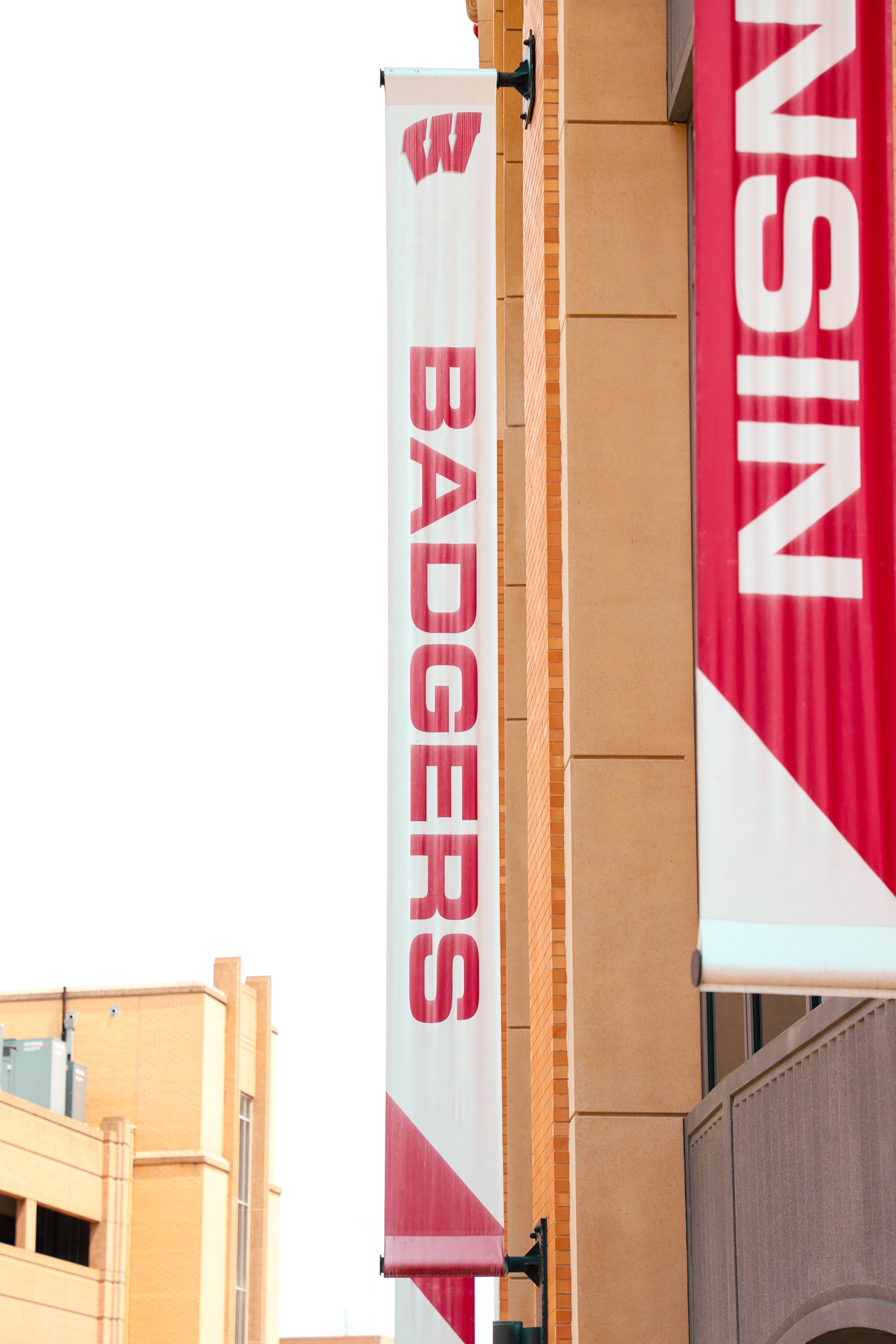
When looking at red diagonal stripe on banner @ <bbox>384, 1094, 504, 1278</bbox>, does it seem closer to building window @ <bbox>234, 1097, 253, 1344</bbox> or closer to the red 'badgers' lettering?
the red 'badgers' lettering

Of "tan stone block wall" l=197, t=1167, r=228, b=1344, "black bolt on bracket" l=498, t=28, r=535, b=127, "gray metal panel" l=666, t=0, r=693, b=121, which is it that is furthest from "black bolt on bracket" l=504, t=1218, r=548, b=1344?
"tan stone block wall" l=197, t=1167, r=228, b=1344

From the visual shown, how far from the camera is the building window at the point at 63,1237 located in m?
38.8

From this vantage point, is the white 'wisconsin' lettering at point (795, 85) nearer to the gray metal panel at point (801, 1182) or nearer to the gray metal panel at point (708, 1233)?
the gray metal panel at point (801, 1182)

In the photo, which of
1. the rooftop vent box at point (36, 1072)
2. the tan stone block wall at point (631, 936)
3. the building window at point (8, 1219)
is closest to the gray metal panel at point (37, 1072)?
the rooftop vent box at point (36, 1072)

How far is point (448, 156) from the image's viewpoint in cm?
873

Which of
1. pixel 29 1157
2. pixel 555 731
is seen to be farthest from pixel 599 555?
pixel 29 1157

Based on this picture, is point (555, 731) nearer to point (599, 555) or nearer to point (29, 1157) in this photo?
point (599, 555)

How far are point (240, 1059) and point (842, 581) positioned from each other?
42870mm

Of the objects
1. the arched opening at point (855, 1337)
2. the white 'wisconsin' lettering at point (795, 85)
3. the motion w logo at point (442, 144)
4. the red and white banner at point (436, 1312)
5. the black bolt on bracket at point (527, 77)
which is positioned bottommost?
the red and white banner at point (436, 1312)

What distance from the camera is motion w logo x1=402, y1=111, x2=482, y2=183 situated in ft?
28.5

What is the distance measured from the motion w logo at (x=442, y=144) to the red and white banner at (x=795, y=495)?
4.40 meters

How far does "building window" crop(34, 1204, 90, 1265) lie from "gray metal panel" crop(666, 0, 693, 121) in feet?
113

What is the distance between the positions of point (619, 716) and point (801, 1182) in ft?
9.55

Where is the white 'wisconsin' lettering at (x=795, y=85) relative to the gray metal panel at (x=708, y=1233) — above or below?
above
